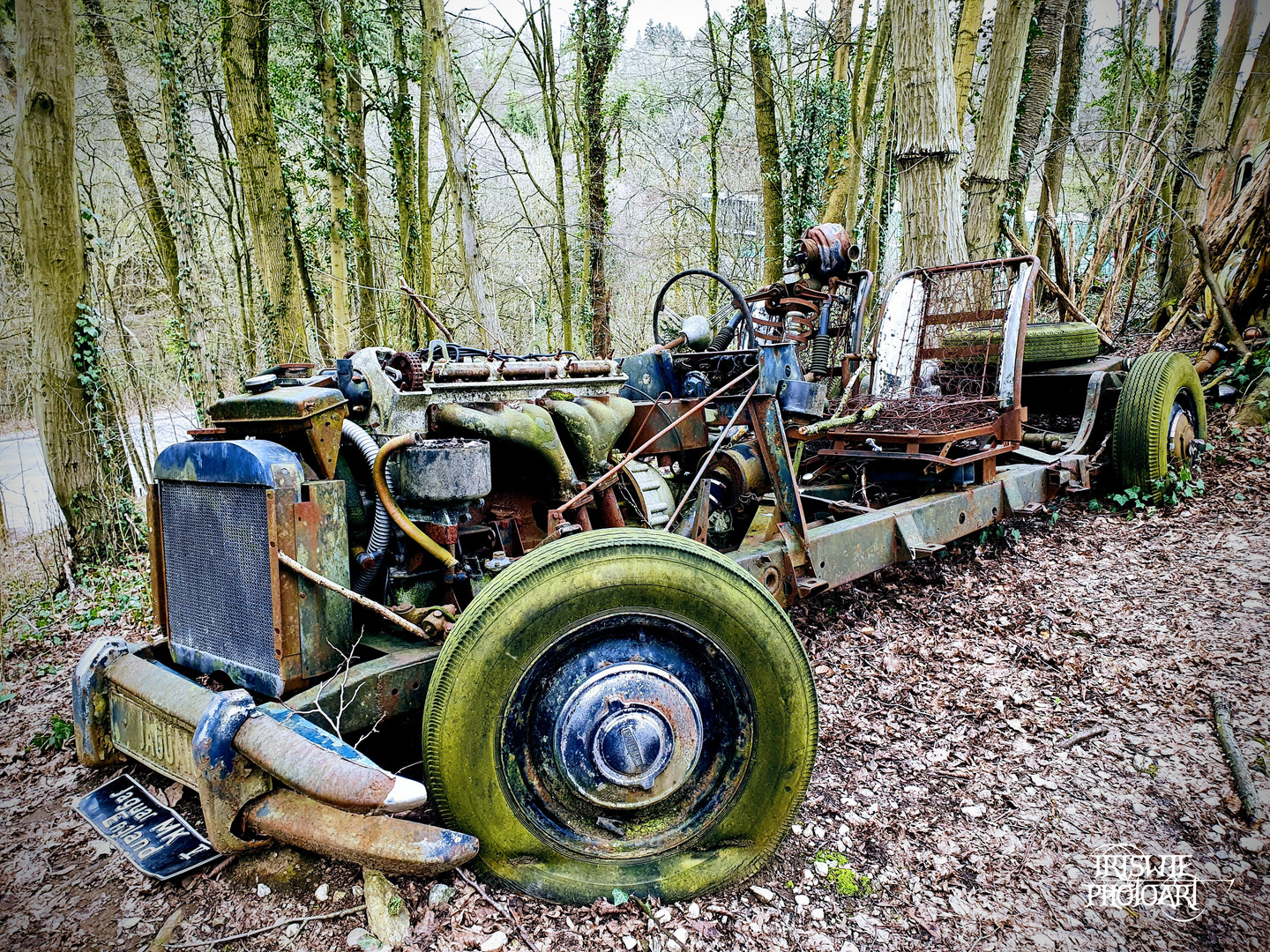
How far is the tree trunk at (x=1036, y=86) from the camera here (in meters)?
9.37

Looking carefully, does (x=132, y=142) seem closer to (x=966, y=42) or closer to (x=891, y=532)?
(x=891, y=532)

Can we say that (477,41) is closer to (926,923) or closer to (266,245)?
(266,245)

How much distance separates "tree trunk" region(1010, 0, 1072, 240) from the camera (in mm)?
9367

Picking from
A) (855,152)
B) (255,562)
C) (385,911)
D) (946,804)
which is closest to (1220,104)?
(855,152)

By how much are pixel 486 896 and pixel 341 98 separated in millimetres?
11721

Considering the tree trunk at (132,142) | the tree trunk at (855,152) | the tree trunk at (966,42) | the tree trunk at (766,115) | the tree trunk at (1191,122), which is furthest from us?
the tree trunk at (766,115)

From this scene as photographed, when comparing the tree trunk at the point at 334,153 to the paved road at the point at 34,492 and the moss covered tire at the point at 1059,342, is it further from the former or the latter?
the moss covered tire at the point at 1059,342

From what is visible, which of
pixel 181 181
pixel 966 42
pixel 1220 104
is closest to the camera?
pixel 181 181

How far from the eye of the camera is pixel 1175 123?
1149 centimetres

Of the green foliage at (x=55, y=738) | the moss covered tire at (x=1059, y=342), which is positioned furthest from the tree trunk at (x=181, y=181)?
the moss covered tire at (x=1059, y=342)

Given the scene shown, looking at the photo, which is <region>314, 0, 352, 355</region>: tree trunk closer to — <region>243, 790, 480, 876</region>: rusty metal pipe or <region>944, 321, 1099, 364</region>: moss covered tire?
<region>944, 321, 1099, 364</region>: moss covered tire

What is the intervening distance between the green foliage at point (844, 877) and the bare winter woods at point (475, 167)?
322 centimetres

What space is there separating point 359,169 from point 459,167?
13.6 ft

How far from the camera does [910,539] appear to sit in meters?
3.69
